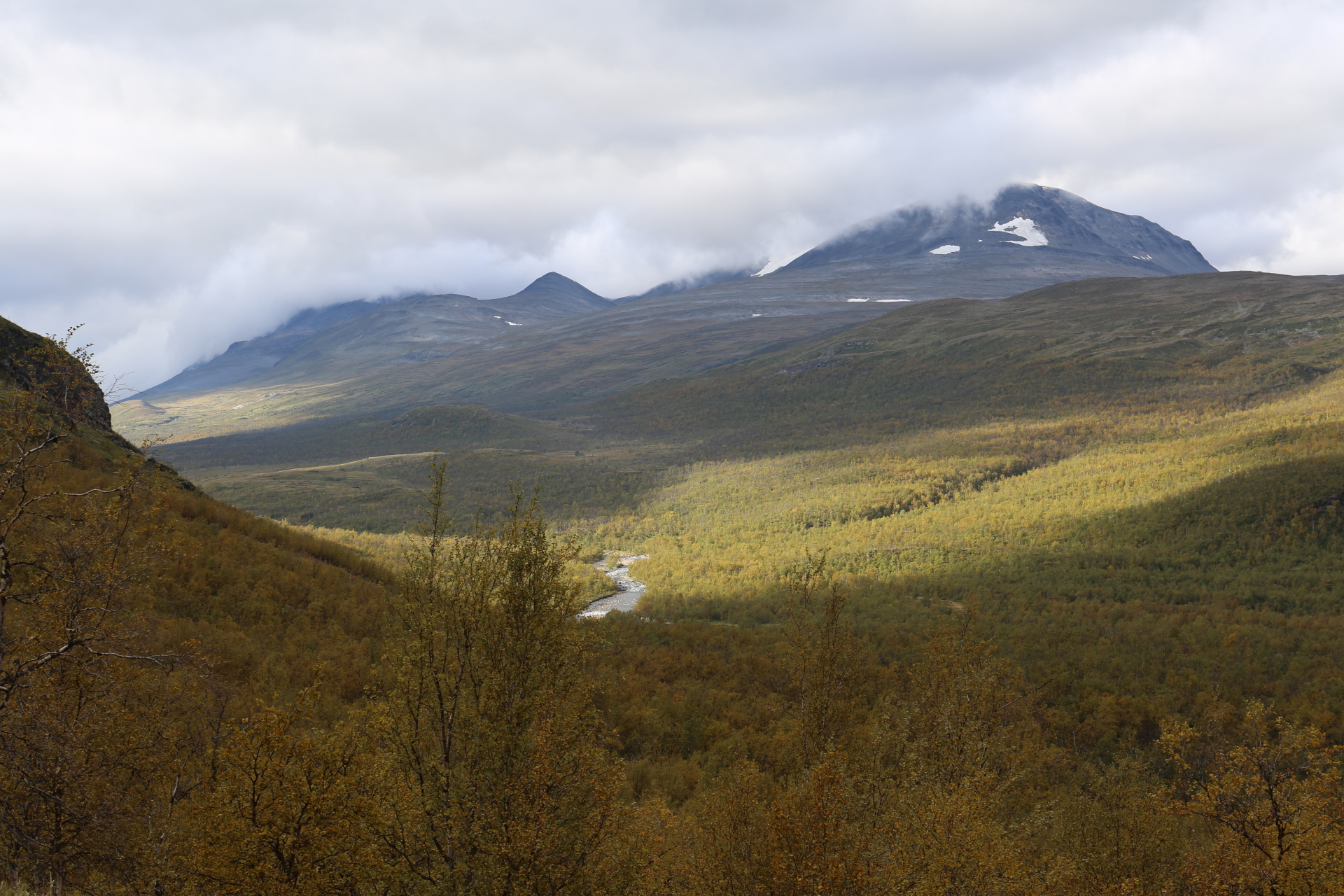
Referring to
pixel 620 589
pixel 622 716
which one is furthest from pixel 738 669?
pixel 620 589

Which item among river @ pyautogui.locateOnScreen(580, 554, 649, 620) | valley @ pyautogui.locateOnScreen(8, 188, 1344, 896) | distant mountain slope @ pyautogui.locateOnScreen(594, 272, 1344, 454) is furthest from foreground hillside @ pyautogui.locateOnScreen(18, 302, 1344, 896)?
distant mountain slope @ pyautogui.locateOnScreen(594, 272, 1344, 454)

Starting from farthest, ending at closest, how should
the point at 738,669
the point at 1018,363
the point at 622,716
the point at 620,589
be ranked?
1. the point at 1018,363
2. the point at 620,589
3. the point at 738,669
4. the point at 622,716

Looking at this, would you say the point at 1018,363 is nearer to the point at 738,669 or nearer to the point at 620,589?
the point at 620,589

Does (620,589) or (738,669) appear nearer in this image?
(738,669)

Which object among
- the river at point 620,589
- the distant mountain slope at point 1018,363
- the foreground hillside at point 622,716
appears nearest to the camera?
the foreground hillside at point 622,716

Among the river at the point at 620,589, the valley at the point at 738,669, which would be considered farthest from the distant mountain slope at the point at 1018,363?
the river at the point at 620,589

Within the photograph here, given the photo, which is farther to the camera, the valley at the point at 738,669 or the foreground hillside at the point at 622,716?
the valley at the point at 738,669

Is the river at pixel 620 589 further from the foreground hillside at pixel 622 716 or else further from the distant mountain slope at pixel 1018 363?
the distant mountain slope at pixel 1018 363

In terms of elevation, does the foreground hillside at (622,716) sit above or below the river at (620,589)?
above

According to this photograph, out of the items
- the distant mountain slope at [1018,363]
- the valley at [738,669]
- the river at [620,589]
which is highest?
the distant mountain slope at [1018,363]

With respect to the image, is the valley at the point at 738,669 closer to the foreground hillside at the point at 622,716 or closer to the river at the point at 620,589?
the foreground hillside at the point at 622,716

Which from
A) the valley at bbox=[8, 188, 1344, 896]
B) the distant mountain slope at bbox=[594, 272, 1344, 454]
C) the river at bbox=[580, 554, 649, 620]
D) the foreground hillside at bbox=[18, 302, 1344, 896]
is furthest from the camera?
the distant mountain slope at bbox=[594, 272, 1344, 454]

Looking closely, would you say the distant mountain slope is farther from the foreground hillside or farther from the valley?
the foreground hillside

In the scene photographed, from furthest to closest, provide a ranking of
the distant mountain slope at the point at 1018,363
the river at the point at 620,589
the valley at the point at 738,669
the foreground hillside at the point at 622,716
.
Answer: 1. the distant mountain slope at the point at 1018,363
2. the river at the point at 620,589
3. the valley at the point at 738,669
4. the foreground hillside at the point at 622,716
